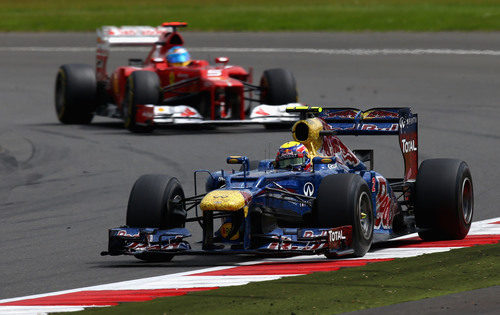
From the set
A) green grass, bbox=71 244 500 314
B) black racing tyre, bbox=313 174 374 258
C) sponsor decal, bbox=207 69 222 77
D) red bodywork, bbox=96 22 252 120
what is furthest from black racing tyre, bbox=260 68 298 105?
green grass, bbox=71 244 500 314

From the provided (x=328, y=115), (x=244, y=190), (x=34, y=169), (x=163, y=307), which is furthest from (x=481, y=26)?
(x=163, y=307)

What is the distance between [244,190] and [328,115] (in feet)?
8.93

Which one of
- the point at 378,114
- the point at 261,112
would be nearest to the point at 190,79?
the point at 261,112

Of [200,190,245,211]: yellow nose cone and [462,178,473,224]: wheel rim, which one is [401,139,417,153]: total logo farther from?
[200,190,245,211]: yellow nose cone

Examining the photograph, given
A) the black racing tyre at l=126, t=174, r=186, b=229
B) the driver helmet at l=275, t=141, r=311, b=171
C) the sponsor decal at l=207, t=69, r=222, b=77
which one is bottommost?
the black racing tyre at l=126, t=174, r=186, b=229

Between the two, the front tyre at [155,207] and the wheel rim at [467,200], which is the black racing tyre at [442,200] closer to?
the wheel rim at [467,200]

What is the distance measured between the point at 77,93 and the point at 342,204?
15.1 meters

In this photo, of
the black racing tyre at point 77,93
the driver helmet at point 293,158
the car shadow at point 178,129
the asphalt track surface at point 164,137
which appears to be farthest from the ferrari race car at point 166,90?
the driver helmet at point 293,158

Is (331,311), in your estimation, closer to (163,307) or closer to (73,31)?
(163,307)

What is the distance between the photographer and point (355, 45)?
34875 millimetres

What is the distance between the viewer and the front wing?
1055cm

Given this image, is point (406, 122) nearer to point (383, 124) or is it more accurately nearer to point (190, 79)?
point (383, 124)

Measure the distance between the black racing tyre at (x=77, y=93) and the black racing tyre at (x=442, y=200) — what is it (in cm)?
1391

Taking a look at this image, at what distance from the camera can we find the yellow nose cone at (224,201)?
10.5m
